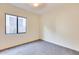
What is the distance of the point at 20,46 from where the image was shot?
2.39 metres

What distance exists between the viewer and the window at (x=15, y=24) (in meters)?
2.05

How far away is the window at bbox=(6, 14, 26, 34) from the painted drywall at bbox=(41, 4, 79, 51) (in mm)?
524

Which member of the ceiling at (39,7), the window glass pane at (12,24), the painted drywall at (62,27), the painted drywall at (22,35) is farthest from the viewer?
the painted drywall at (62,27)

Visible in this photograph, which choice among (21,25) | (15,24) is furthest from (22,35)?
(15,24)

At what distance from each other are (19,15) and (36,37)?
28.7 inches

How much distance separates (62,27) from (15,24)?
1.46 m

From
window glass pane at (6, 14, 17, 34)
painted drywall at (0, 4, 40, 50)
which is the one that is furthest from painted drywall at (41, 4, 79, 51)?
window glass pane at (6, 14, 17, 34)

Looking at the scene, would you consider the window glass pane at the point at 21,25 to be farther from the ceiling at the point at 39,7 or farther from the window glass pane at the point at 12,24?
the ceiling at the point at 39,7

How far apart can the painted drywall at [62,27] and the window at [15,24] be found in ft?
1.72

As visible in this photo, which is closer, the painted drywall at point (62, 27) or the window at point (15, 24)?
the window at point (15, 24)

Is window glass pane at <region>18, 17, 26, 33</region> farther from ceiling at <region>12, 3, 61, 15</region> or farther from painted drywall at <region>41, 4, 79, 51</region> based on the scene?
painted drywall at <region>41, 4, 79, 51</region>

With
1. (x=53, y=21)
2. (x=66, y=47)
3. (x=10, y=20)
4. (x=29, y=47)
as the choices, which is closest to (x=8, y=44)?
(x=29, y=47)

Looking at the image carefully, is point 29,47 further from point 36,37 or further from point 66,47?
point 66,47

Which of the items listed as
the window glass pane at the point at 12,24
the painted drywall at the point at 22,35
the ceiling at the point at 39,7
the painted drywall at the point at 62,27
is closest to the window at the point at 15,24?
the window glass pane at the point at 12,24
